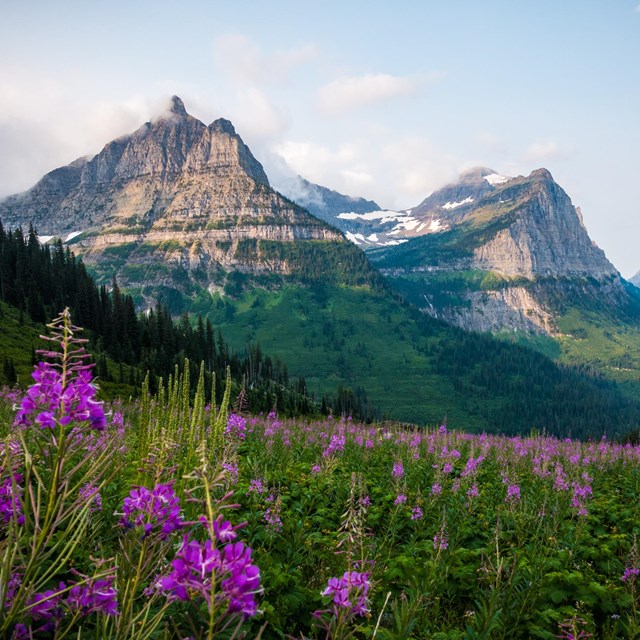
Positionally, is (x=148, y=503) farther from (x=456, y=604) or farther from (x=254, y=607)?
(x=456, y=604)

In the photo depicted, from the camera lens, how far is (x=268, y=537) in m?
6.95

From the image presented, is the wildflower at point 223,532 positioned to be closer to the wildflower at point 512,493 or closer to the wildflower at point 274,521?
the wildflower at point 274,521

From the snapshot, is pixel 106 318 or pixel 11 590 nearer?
pixel 11 590

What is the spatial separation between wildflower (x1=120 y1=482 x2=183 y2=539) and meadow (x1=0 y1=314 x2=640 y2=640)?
1 centimetres

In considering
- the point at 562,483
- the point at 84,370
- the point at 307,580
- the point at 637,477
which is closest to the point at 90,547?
the point at 307,580

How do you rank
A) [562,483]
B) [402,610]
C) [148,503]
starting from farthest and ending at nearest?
[562,483], [402,610], [148,503]

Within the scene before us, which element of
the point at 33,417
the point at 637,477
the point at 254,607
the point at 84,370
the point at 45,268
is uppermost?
the point at 45,268

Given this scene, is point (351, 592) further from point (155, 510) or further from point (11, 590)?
point (11, 590)

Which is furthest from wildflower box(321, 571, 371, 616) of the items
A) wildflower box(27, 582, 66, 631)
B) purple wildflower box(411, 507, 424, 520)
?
purple wildflower box(411, 507, 424, 520)

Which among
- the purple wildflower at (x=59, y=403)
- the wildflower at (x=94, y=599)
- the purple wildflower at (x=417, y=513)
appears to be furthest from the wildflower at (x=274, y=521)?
the purple wildflower at (x=59, y=403)

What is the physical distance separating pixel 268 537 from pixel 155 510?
4.36 meters

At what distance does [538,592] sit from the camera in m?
6.45

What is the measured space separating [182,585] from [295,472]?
34.9 ft

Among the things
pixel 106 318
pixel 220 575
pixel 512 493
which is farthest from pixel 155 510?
pixel 106 318
